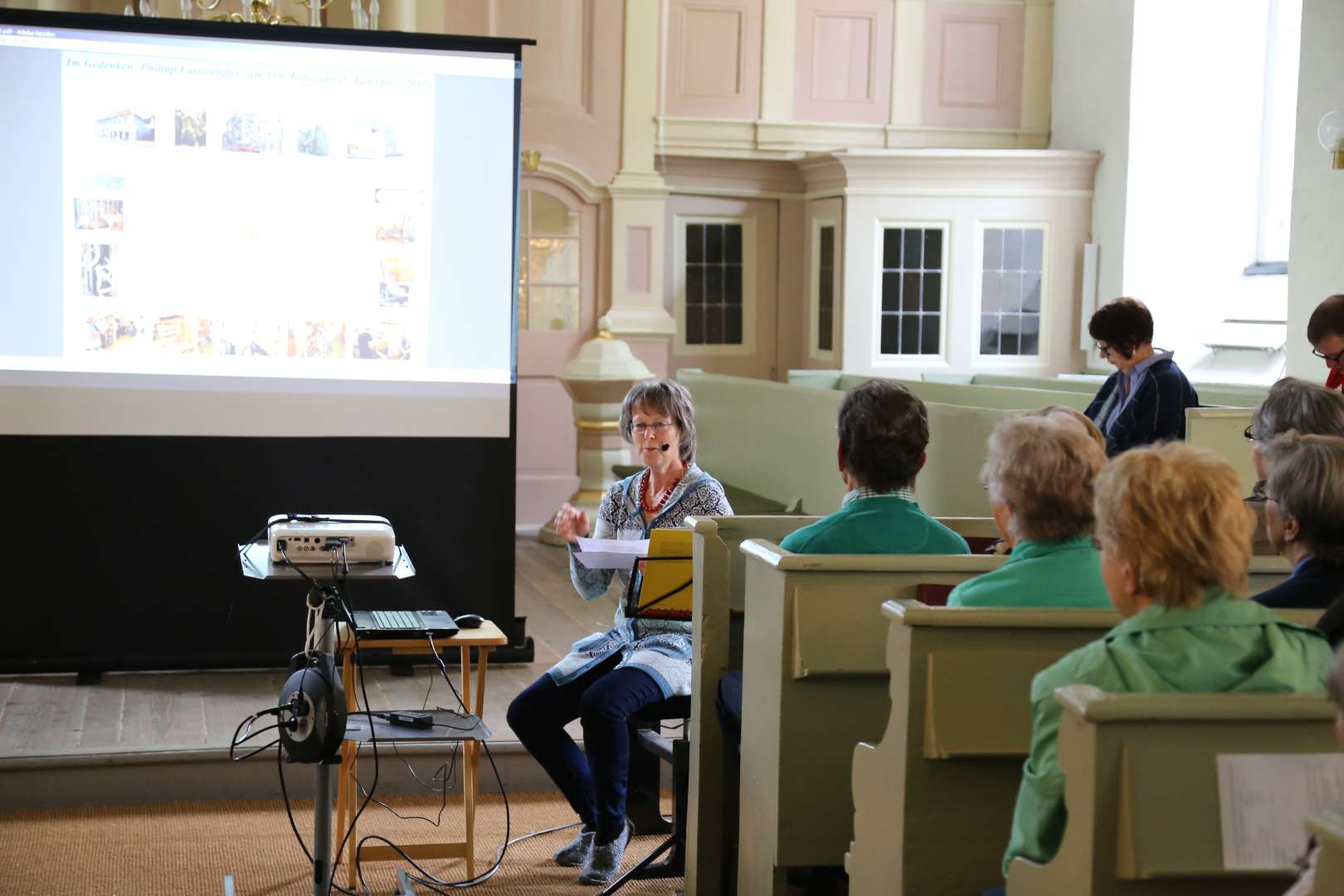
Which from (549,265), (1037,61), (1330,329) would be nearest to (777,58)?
(1037,61)

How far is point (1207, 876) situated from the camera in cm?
170

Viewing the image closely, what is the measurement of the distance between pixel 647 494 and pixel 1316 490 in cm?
182

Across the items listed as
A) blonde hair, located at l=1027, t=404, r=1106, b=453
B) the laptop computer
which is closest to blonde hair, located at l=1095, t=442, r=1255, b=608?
blonde hair, located at l=1027, t=404, r=1106, b=453

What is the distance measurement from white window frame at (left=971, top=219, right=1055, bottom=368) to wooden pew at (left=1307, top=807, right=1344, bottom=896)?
866 centimetres

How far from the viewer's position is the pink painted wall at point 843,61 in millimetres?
9953

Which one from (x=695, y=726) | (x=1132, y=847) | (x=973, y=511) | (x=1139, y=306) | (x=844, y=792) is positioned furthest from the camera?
(x=973, y=511)

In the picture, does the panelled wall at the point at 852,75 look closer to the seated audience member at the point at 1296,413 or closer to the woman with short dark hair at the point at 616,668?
the woman with short dark hair at the point at 616,668

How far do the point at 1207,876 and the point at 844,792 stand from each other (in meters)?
1.15

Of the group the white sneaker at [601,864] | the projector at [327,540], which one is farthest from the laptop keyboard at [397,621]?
the white sneaker at [601,864]

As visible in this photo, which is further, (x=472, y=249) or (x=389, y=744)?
(x=472, y=249)

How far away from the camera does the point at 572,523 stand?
3516mm

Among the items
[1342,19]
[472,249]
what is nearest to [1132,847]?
[472,249]

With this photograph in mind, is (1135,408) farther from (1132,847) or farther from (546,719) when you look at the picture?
(1132,847)

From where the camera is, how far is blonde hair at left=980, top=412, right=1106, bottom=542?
2291 millimetres
